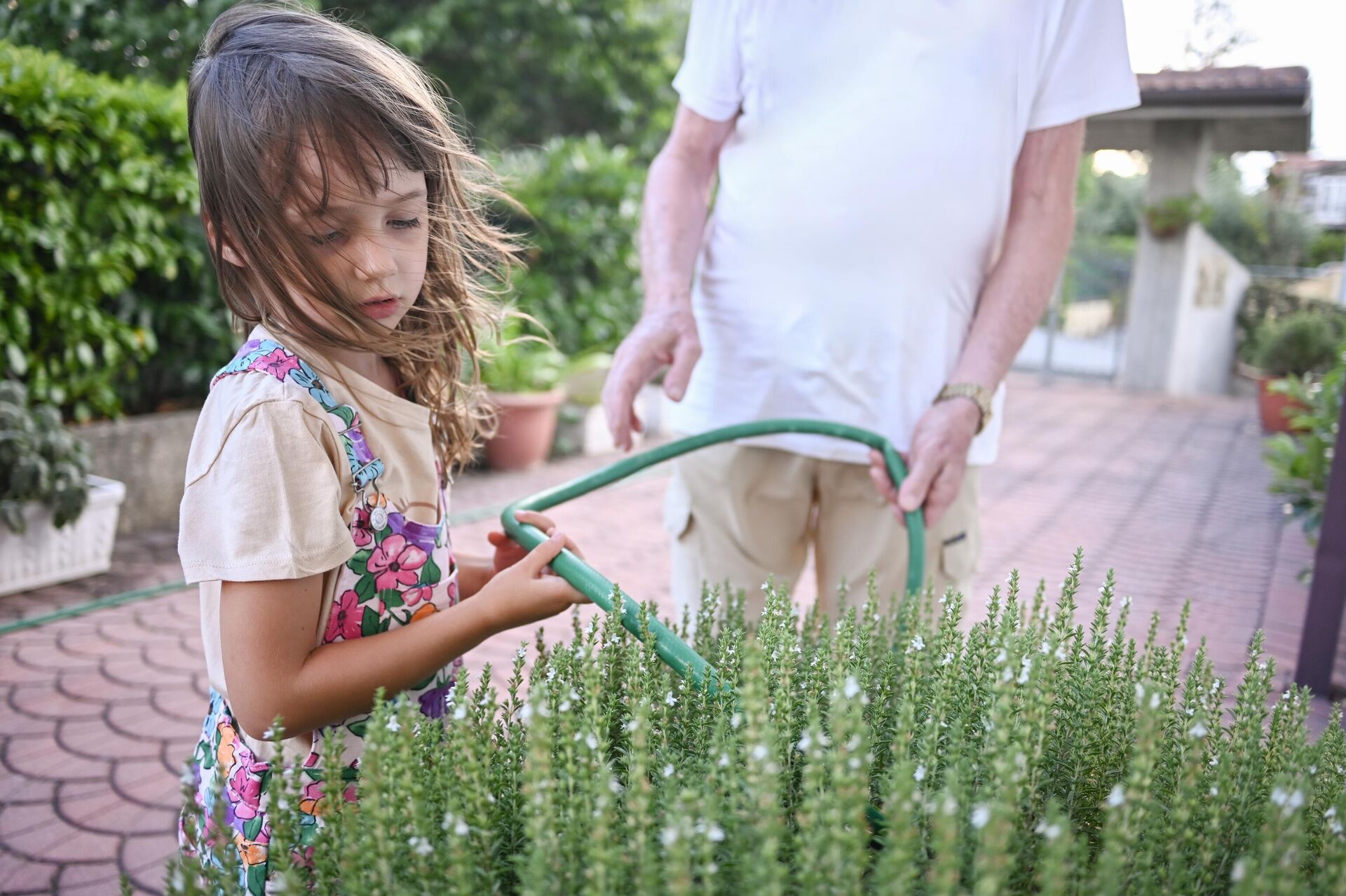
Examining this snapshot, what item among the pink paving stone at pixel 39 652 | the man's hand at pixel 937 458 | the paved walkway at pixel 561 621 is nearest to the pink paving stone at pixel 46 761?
the paved walkway at pixel 561 621

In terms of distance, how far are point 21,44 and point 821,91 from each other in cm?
786

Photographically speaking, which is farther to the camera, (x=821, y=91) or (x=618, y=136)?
(x=618, y=136)

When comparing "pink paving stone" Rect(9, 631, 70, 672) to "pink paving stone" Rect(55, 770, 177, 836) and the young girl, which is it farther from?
the young girl

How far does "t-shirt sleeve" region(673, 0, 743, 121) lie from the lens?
2090mm

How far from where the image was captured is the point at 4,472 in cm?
435

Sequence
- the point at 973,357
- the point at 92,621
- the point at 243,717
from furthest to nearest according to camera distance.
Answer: the point at 92,621 → the point at 973,357 → the point at 243,717

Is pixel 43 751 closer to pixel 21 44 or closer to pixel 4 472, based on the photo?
pixel 4 472

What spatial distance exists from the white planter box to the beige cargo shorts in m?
3.49

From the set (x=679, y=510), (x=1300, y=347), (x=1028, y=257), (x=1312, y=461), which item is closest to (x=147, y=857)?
(x=679, y=510)

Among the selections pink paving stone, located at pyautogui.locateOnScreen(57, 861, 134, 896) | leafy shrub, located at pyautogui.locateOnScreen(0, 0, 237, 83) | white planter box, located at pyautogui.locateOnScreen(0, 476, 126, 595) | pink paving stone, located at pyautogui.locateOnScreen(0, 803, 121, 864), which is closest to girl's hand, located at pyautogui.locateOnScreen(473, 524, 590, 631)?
pink paving stone, located at pyautogui.locateOnScreen(57, 861, 134, 896)

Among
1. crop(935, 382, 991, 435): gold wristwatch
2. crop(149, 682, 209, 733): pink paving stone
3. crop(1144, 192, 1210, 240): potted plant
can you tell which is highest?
crop(1144, 192, 1210, 240): potted plant

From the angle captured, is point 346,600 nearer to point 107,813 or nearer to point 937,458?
point 937,458

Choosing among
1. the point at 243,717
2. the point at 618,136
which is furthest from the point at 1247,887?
the point at 618,136

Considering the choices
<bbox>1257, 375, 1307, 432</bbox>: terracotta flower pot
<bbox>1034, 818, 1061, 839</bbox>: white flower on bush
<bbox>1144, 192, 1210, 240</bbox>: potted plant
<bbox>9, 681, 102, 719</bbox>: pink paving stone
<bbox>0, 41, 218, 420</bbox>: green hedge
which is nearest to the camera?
<bbox>1034, 818, 1061, 839</bbox>: white flower on bush
